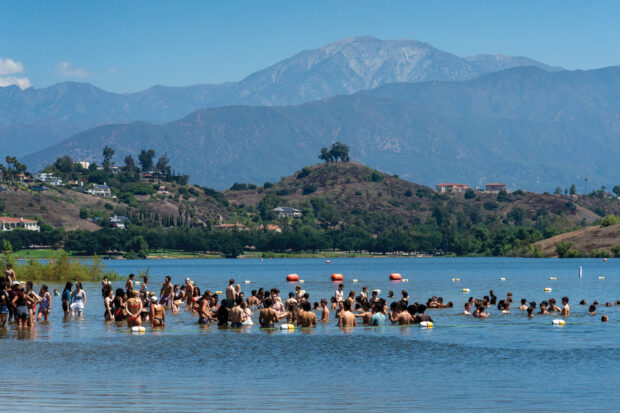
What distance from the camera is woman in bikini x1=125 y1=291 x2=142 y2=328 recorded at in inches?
2020

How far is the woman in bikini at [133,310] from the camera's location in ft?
168

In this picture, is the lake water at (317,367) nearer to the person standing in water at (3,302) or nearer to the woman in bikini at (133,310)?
the woman in bikini at (133,310)

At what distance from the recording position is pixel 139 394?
97.1ft

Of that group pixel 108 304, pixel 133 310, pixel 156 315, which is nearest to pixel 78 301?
pixel 108 304

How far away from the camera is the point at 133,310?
5166 cm

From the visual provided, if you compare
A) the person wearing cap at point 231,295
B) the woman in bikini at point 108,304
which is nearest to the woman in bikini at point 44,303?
the woman in bikini at point 108,304

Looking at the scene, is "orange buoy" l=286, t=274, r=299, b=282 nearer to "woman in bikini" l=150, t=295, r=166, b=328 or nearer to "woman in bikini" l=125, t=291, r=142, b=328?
"woman in bikini" l=150, t=295, r=166, b=328

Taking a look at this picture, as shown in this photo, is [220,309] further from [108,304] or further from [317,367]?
[317,367]

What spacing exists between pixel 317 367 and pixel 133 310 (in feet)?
59.3

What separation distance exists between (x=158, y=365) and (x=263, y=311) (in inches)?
618

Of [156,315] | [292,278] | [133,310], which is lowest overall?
[156,315]

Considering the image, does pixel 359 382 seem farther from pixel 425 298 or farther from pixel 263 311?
pixel 425 298

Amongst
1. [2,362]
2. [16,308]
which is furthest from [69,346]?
[16,308]

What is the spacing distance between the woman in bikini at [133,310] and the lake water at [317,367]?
0.71 meters
